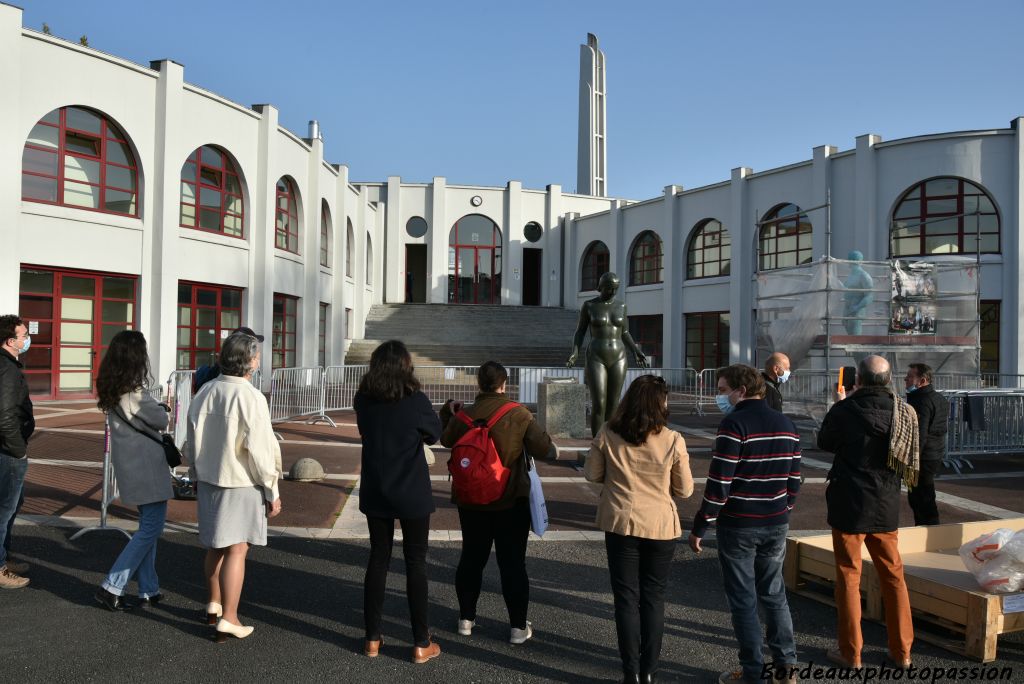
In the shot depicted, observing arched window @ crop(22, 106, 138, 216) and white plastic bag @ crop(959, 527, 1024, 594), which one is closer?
white plastic bag @ crop(959, 527, 1024, 594)

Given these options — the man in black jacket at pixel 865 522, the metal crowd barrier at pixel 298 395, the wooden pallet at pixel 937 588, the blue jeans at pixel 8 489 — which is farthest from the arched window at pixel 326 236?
the man in black jacket at pixel 865 522

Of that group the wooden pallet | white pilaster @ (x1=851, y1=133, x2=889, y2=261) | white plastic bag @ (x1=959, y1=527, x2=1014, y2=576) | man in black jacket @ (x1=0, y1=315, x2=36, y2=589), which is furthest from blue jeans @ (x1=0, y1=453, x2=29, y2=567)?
white pilaster @ (x1=851, y1=133, x2=889, y2=261)

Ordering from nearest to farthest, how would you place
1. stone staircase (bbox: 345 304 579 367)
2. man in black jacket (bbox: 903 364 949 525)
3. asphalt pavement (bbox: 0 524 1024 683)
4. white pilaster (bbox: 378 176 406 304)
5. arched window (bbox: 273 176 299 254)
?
1. asphalt pavement (bbox: 0 524 1024 683)
2. man in black jacket (bbox: 903 364 949 525)
3. arched window (bbox: 273 176 299 254)
4. stone staircase (bbox: 345 304 579 367)
5. white pilaster (bbox: 378 176 406 304)

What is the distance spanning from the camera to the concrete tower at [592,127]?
157 ft

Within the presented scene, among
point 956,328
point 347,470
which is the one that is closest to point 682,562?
point 347,470

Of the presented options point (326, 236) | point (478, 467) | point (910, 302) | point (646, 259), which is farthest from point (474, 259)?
point (478, 467)

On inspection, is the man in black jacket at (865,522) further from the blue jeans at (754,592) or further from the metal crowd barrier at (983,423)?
the metal crowd barrier at (983,423)

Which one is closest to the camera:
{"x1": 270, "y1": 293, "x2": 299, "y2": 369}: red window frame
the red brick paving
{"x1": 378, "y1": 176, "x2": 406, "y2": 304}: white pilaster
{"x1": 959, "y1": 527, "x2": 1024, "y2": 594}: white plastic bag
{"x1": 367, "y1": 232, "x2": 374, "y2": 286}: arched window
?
{"x1": 959, "y1": 527, "x2": 1024, "y2": 594}: white plastic bag

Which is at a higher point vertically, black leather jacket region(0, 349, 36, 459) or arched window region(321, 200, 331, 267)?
arched window region(321, 200, 331, 267)

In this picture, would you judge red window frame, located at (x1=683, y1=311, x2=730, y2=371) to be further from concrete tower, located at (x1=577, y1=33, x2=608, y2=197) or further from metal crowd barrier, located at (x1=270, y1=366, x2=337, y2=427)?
concrete tower, located at (x1=577, y1=33, x2=608, y2=197)

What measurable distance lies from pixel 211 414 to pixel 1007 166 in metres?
21.4

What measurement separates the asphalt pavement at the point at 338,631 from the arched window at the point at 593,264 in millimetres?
26984

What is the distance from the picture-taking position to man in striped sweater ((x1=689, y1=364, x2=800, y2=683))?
136 inches

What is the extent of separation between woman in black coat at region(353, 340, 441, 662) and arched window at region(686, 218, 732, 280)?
22888 millimetres
